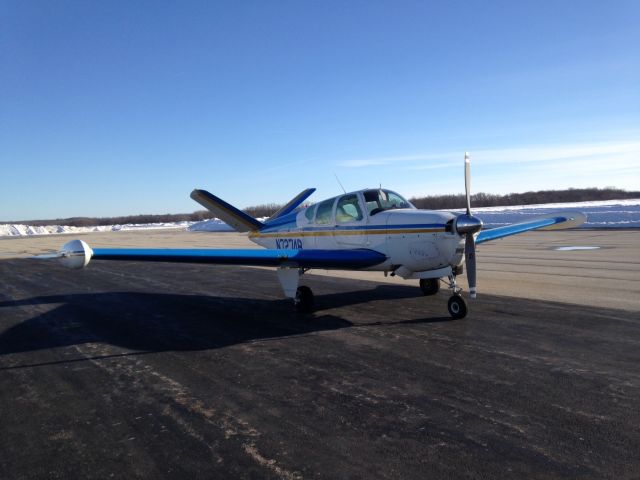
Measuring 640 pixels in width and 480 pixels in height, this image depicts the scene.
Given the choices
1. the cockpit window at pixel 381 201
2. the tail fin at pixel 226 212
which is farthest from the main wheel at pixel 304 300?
the tail fin at pixel 226 212

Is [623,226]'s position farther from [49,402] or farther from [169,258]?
[49,402]

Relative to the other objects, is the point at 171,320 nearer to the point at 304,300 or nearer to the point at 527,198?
the point at 304,300

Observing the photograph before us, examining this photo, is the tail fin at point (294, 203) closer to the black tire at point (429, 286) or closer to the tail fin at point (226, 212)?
the tail fin at point (226, 212)

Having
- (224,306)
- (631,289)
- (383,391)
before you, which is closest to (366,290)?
(224,306)

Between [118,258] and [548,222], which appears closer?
[118,258]

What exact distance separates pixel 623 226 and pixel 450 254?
1084 inches

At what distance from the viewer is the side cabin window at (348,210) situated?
973 centimetres

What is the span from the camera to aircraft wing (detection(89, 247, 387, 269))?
28.1ft

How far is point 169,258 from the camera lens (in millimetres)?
8484

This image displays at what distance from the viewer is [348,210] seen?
32.7ft

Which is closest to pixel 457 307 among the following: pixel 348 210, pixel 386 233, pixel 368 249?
pixel 386 233

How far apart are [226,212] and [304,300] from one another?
4.83m

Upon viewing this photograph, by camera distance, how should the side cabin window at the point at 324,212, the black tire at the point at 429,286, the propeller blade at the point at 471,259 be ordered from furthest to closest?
the black tire at the point at 429,286 → the side cabin window at the point at 324,212 → the propeller blade at the point at 471,259

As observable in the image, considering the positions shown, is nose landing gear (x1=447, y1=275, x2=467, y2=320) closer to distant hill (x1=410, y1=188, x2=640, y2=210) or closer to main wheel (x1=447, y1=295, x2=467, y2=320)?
main wheel (x1=447, y1=295, x2=467, y2=320)
